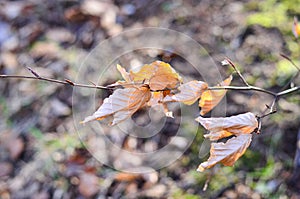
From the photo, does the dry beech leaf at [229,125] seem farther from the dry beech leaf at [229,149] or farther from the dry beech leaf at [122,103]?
the dry beech leaf at [122,103]

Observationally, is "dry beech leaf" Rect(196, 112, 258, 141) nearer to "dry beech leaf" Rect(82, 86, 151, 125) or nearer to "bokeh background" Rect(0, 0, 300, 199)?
"dry beech leaf" Rect(82, 86, 151, 125)

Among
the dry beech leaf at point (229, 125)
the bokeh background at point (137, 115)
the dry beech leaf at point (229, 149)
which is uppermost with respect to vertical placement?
the dry beech leaf at point (229, 125)

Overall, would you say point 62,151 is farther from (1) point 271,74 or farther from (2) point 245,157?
(1) point 271,74

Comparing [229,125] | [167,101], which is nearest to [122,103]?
[167,101]

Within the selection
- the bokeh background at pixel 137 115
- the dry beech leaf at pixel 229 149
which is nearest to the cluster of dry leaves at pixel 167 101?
the dry beech leaf at pixel 229 149

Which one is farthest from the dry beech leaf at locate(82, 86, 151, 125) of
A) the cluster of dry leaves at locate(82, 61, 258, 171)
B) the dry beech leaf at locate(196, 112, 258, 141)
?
the dry beech leaf at locate(196, 112, 258, 141)
